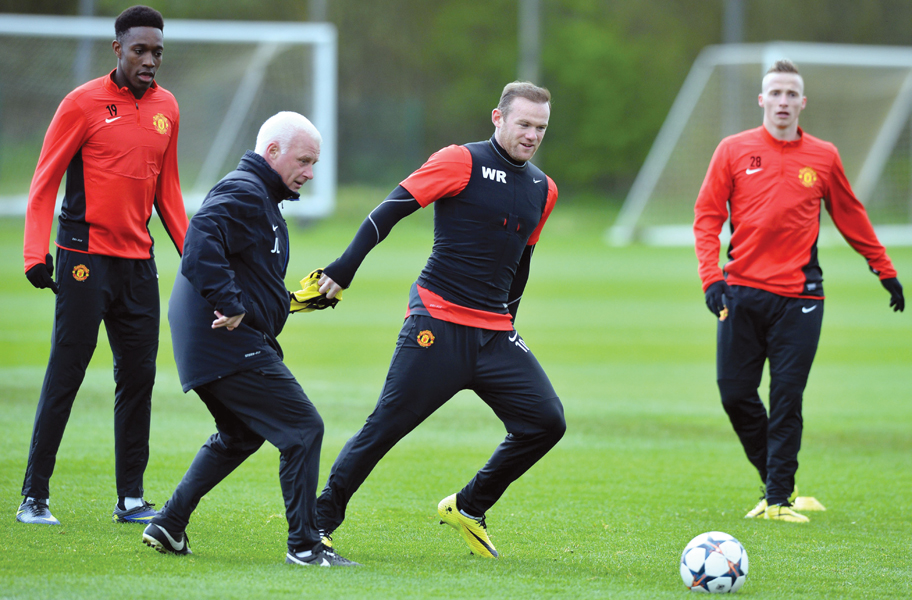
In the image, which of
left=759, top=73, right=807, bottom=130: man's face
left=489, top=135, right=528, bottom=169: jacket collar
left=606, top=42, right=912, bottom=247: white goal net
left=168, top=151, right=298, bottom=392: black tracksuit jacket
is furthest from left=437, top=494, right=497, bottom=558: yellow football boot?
left=606, top=42, right=912, bottom=247: white goal net

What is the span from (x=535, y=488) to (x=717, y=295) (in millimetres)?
1761

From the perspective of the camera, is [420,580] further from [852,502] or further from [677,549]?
[852,502]

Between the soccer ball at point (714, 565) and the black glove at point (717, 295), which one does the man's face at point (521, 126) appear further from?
the soccer ball at point (714, 565)

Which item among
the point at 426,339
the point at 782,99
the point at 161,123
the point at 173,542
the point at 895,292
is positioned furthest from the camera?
the point at 895,292

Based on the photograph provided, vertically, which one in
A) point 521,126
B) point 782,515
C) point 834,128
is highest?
point 521,126

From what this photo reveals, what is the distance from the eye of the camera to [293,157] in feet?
16.1

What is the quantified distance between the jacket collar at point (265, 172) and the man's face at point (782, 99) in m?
3.15

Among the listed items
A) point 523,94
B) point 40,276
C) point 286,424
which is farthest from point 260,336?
point 523,94

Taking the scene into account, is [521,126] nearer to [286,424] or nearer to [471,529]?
[286,424]

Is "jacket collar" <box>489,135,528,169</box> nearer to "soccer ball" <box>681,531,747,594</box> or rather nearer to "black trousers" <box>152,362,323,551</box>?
"black trousers" <box>152,362,323,551</box>

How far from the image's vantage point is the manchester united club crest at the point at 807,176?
6.83 meters

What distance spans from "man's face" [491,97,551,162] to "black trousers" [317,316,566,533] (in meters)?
0.90

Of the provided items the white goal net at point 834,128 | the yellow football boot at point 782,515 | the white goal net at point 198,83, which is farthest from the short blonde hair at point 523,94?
the white goal net at point 834,128

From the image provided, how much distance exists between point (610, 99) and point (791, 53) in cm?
2254
